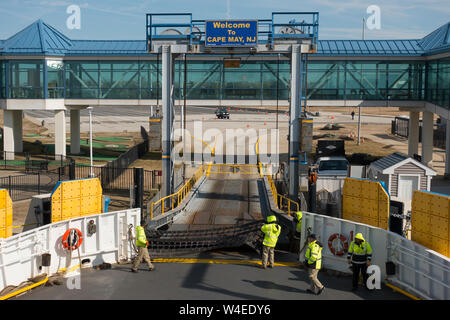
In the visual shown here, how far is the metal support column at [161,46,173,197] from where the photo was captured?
2541cm

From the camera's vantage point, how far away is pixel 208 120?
279ft

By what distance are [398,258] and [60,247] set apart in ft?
31.6

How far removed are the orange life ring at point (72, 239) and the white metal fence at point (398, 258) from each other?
22.7ft

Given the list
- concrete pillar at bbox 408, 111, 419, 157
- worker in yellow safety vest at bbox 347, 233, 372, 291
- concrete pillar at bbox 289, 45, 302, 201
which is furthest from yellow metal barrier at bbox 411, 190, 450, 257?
concrete pillar at bbox 408, 111, 419, 157

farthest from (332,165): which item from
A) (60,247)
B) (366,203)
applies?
(60,247)

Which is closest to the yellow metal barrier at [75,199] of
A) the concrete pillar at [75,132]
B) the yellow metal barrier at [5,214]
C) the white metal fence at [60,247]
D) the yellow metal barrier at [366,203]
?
the white metal fence at [60,247]

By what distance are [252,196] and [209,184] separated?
17.0 ft

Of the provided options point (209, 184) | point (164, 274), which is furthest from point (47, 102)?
point (164, 274)

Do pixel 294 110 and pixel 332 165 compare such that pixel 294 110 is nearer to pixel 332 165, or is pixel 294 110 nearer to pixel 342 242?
pixel 332 165

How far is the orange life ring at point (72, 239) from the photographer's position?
1518cm

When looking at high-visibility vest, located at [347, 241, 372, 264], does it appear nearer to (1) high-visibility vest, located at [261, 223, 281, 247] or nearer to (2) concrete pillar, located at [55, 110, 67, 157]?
(1) high-visibility vest, located at [261, 223, 281, 247]

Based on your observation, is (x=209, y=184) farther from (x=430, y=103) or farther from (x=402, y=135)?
(x=402, y=135)

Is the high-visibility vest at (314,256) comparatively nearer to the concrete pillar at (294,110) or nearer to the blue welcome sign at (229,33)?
the concrete pillar at (294,110)

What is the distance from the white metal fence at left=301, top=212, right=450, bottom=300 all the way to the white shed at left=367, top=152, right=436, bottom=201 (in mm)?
9830
